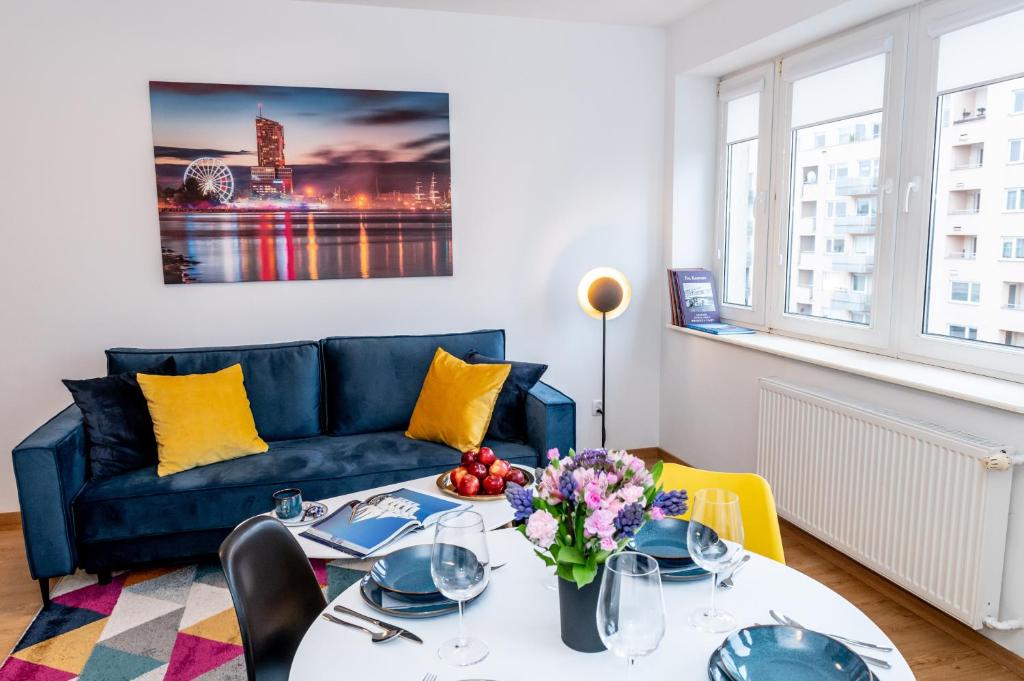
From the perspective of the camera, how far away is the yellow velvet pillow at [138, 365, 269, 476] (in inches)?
114

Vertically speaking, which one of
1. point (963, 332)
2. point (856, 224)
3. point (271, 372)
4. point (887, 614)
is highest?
point (856, 224)

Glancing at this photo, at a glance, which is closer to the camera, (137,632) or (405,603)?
(405,603)

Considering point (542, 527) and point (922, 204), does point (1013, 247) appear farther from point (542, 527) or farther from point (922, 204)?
point (542, 527)

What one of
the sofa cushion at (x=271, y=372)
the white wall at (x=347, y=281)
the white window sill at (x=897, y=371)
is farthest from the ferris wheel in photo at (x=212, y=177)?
the white window sill at (x=897, y=371)

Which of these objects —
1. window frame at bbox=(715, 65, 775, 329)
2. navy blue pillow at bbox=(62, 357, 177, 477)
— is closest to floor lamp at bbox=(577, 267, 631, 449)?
window frame at bbox=(715, 65, 775, 329)

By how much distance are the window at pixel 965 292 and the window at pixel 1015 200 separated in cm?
28

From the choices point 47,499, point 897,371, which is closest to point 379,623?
point 47,499

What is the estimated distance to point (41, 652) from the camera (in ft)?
7.74

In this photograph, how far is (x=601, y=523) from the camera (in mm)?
1046

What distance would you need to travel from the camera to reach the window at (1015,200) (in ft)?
7.61

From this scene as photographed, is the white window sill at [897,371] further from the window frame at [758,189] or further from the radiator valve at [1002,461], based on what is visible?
the window frame at [758,189]

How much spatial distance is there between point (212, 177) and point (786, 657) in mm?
3350

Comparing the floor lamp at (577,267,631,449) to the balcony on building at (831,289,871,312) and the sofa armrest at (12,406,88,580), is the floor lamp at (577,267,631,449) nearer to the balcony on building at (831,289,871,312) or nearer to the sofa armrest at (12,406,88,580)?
the balcony on building at (831,289,871,312)

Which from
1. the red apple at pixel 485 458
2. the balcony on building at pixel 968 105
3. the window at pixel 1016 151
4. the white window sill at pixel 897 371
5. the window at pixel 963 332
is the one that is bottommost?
the red apple at pixel 485 458
